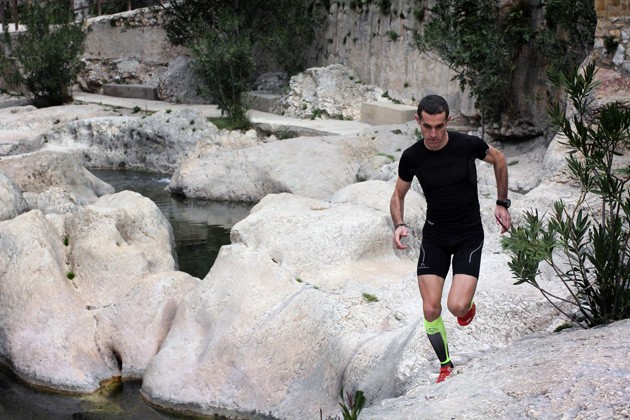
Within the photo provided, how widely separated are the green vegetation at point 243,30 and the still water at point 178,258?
3.68m

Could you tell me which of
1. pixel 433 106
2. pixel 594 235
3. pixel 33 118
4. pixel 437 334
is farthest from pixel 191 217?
pixel 433 106

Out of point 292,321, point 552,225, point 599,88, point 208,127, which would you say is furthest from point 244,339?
point 208,127

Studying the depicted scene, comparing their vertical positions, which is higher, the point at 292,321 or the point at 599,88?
the point at 599,88

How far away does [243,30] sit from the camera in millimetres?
25609

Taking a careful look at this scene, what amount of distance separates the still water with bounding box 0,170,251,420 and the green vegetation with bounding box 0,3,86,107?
6287 millimetres

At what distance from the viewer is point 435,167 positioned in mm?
5938

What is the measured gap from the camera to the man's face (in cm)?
577

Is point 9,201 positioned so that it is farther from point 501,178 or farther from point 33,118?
point 33,118

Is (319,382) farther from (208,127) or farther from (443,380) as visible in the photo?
(208,127)

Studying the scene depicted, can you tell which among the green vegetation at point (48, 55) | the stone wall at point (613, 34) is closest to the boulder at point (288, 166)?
the stone wall at point (613, 34)

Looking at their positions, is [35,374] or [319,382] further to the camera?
[35,374]

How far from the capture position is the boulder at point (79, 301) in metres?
9.60

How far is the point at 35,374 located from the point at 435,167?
537 centimetres

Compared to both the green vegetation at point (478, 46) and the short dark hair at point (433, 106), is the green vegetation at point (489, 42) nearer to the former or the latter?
the green vegetation at point (478, 46)
